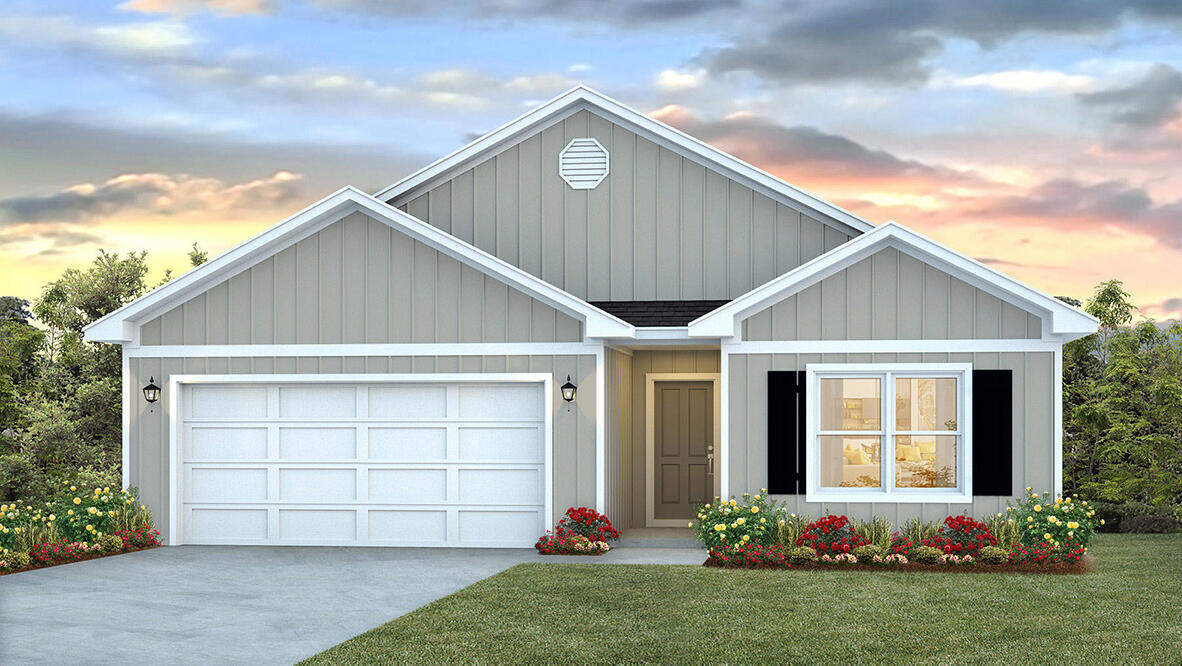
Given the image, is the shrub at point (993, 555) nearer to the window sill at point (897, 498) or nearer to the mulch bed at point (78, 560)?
the window sill at point (897, 498)

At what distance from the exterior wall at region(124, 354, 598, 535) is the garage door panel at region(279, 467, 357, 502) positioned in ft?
4.24

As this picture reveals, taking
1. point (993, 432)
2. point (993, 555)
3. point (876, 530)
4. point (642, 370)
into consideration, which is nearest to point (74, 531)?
point (642, 370)

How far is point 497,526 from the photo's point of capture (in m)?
14.0

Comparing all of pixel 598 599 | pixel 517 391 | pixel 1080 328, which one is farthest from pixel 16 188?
pixel 1080 328

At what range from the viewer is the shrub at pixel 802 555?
40.3 ft

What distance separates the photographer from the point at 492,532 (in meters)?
14.1

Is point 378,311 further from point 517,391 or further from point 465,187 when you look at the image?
point 465,187

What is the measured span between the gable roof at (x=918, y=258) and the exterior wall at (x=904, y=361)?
47 centimetres

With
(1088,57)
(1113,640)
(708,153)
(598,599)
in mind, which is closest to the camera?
(1113,640)

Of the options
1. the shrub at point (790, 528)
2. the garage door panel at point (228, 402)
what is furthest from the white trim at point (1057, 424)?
the garage door panel at point (228, 402)

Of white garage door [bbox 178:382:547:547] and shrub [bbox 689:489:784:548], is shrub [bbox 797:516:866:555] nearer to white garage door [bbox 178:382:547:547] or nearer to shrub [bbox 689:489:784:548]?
shrub [bbox 689:489:784:548]

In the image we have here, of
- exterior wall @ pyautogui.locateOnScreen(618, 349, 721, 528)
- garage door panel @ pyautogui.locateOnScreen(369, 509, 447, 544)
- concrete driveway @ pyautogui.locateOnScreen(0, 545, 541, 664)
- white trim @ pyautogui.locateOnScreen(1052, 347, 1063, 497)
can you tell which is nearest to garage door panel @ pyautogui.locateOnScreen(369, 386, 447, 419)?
garage door panel @ pyautogui.locateOnScreen(369, 509, 447, 544)

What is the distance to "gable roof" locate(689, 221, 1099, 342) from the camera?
12.5m

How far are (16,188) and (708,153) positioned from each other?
633 inches
